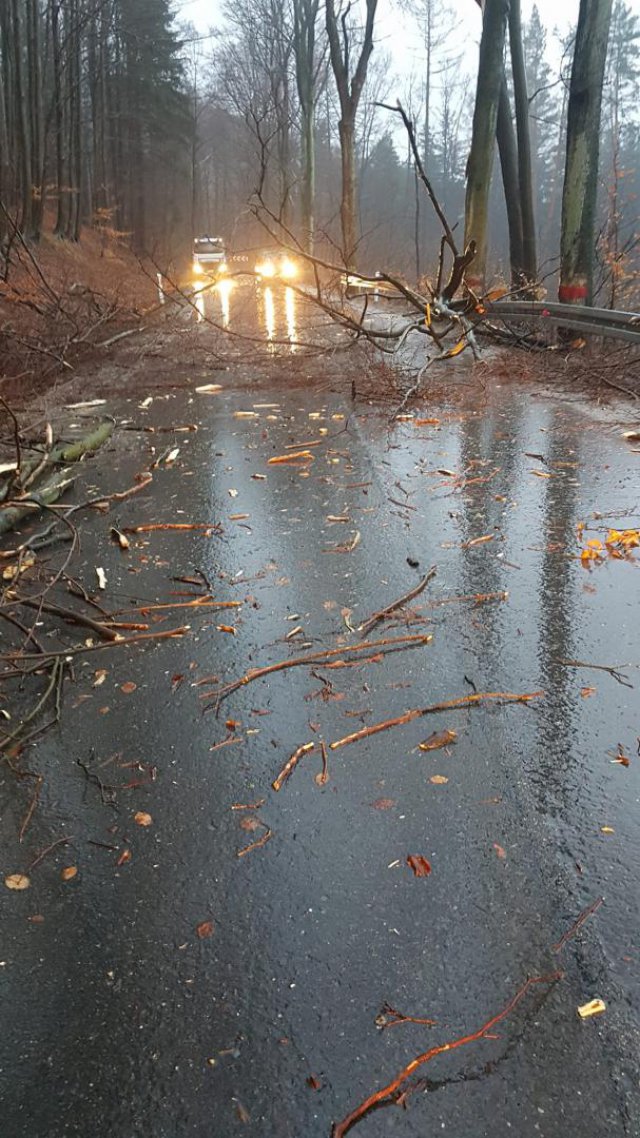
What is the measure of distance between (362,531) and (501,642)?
1.62 metres

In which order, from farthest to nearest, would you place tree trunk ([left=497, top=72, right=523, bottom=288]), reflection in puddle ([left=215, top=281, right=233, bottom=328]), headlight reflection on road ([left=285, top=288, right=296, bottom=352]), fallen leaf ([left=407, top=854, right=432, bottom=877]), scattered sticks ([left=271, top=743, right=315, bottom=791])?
reflection in puddle ([left=215, top=281, right=233, bottom=328]) → tree trunk ([left=497, top=72, right=523, bottom=288]) → headlight reflection on road ([left=285, top=288, right=296, bottom=352]) → scattered sticks ([left=271, top=743, right=315, bottom=791]) → fallen leaf ([left=407, top=854, right=432, bottom=877])

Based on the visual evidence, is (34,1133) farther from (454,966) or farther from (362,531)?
(362,531)

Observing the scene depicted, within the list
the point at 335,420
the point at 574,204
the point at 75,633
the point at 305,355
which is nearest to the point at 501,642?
the point at 75,633

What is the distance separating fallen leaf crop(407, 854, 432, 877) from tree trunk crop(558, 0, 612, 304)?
412 inches

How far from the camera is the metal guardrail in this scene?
29.0ft

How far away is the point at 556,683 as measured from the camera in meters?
3.19

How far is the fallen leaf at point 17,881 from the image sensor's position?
2258 millimetres

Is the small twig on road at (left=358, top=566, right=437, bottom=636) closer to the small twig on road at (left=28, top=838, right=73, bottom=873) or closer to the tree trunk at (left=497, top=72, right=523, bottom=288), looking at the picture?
the small twig on road at (left=28, top=838, right=73, bottom=873)

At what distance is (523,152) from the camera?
15.2m

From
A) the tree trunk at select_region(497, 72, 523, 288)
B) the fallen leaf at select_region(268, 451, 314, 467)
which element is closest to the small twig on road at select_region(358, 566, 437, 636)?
the fallen leaf at select_region(268, 451, 314, 467)

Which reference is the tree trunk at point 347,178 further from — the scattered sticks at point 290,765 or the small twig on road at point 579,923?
the small twig on road at point 579,923

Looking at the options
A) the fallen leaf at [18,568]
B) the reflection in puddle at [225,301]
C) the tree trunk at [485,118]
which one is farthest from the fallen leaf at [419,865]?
the reflection in puddle at [225,301]

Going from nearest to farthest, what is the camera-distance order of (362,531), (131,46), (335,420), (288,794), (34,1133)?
(34,1133), (288,794), (362,531), (335,420), (131,46)

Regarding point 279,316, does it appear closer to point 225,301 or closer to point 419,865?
point 225,301
